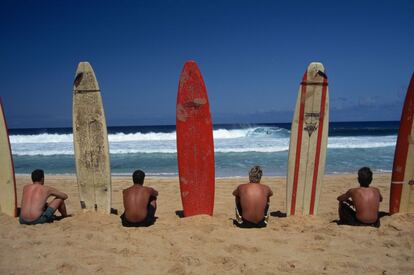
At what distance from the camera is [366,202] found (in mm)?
4020

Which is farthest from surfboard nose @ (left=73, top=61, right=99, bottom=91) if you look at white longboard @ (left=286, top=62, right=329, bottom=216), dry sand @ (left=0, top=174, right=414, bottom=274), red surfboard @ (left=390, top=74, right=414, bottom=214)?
red surfboard @ (left=390, top=74, right=414, bottom=214)

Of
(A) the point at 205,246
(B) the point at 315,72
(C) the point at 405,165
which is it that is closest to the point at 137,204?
(A) the point at 205,246

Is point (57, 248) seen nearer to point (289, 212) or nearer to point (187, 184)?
point (187, 184)

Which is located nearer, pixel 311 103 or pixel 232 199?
pixel 311 103

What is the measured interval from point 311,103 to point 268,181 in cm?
383

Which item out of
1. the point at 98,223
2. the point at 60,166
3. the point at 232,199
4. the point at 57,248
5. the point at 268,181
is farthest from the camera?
the point at 60,166

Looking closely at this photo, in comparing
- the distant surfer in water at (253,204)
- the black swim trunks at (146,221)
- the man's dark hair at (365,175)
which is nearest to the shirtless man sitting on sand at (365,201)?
the man's dark hair at (365,175)

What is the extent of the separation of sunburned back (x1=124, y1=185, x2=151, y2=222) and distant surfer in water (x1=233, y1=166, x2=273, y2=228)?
1.20m

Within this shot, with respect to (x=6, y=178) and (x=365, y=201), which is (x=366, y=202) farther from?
(x=6, y=178)

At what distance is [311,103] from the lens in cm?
485

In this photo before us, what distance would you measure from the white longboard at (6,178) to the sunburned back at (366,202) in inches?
190

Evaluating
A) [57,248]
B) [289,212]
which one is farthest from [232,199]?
[57,248]

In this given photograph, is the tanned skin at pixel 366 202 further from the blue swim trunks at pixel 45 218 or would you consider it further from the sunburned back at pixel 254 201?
the blue swim trunks at pixel 45 218

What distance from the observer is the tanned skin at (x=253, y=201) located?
4.11 m
